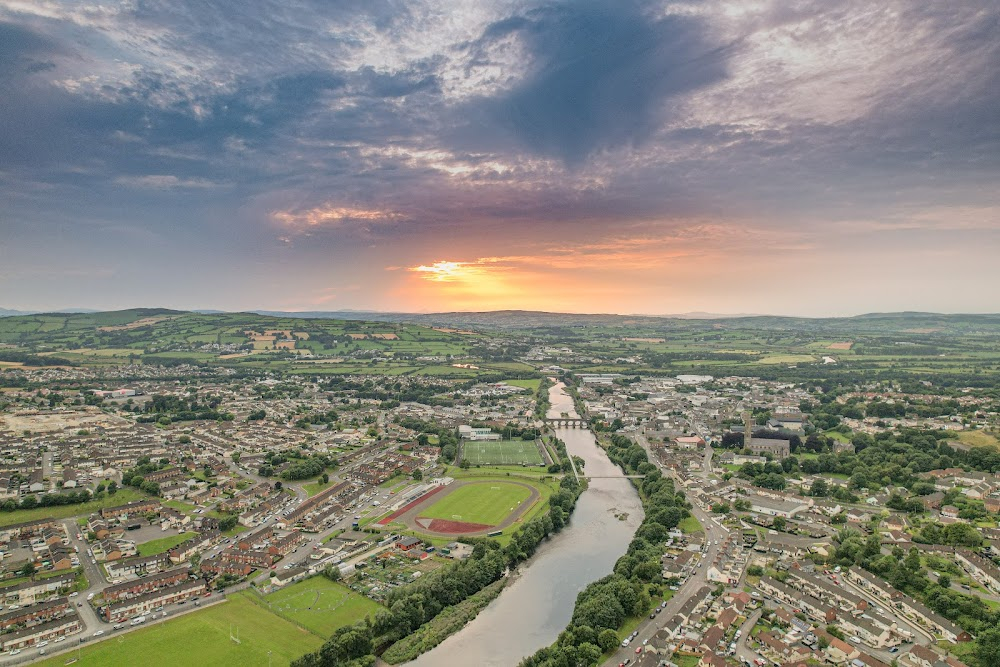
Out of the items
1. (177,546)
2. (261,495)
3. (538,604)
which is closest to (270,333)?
(261,495)

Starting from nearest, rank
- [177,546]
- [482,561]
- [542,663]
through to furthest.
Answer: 1. [542,663]
2. [482,561]
3. [177,546]

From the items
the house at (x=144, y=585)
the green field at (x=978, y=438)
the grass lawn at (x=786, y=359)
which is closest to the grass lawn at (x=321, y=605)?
the house at (x=144, y=585)

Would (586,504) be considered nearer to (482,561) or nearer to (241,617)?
(482,561)

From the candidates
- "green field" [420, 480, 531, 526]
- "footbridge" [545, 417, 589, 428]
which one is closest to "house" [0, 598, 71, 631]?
"green field" [420, 480, 531, 526]

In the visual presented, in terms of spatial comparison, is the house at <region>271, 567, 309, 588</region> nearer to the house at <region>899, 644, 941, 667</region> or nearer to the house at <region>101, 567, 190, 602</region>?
the house at <region>101, 567, 190, 602</region>

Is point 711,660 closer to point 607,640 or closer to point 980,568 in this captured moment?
point 607,640

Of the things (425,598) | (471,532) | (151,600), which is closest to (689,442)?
(471,532)

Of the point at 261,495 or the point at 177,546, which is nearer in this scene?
the point at 177,546
